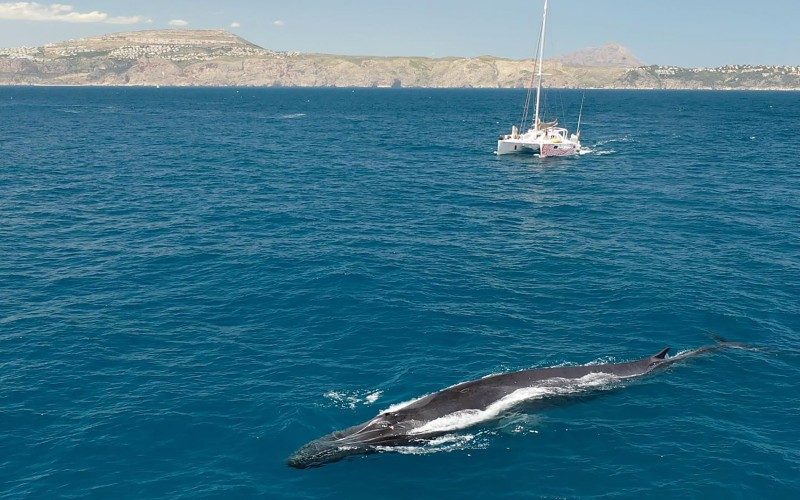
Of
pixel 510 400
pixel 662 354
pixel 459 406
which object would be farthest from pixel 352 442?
pixel 662 354

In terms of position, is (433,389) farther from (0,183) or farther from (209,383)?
(0,183)

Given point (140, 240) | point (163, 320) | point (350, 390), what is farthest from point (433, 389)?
point (140, 240)

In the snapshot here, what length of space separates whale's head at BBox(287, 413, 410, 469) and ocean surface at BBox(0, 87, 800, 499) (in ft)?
2.18

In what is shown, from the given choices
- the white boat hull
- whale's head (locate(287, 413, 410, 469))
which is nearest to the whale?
whale's head (locate(287, 413, 410, 469))

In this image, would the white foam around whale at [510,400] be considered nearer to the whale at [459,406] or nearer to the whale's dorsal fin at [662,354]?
the whale at [459,406]

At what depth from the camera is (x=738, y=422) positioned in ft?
102

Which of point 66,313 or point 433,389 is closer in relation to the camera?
point 433,389

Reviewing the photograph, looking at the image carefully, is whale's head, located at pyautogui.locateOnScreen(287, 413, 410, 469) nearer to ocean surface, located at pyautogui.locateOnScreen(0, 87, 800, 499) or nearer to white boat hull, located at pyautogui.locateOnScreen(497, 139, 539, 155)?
ocean surface, located at pyautogui.locateOnScreen(0, 87, 800, 499)

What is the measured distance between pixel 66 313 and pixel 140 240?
1768cm

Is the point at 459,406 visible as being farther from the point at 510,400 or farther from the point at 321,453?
the point at 321,453

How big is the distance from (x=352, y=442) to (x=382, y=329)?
44.9ft

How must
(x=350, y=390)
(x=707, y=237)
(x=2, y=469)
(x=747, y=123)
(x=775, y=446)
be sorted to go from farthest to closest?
(x=747, y=123) → (x=707, y=237) → (x=350, y=390) → (x=775, y=446) → (x=2, y=469)

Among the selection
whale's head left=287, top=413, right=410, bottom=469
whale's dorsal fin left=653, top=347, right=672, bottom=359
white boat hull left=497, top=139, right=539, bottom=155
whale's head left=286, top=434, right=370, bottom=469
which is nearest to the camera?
whale's head left=286, top=434, right=370, bottom=469

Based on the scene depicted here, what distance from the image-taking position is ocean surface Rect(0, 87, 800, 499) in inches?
1074
